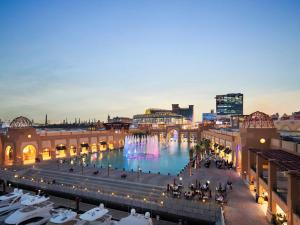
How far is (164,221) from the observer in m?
26.8

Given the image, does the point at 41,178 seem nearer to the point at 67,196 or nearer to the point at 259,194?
the point at 67,196

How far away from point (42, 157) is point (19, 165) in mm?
8524

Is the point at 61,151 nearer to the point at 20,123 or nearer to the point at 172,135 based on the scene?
the point at 20,123

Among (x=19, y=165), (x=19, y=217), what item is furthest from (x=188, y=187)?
(x=19, y=165)

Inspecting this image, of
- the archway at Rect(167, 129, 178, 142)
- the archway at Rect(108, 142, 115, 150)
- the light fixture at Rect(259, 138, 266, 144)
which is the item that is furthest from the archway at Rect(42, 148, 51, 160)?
the archway at Rect(167, 129, 178, 142)

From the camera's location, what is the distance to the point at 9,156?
53719mm

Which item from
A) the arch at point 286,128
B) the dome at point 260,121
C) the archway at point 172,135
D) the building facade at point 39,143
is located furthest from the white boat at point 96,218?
the archway at point 172,135

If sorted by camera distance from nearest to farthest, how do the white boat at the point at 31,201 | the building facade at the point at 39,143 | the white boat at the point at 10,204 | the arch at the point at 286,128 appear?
the white boat at the point at 31,201, the white boat at the point at 10,204, the building facade at the point at 39,143, the arch at the point at 286,128

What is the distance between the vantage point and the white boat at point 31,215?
76.3 ft

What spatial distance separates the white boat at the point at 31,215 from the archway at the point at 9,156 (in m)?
31.0

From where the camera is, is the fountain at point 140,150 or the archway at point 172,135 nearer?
the fountain at point 140,150

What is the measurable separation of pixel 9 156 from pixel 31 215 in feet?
113

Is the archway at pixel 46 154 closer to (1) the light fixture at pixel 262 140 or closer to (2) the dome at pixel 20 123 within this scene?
(2) the dome at pixel 20 123

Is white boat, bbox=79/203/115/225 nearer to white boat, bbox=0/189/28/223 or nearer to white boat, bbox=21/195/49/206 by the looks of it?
white boat, bbox=21/195/49/206
